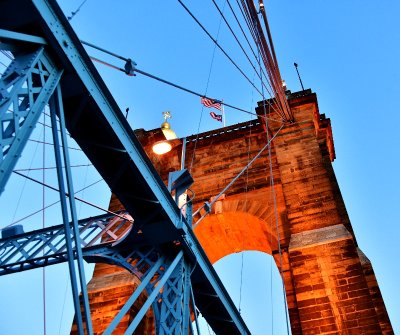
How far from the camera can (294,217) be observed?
1213cm

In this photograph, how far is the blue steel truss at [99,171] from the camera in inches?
159

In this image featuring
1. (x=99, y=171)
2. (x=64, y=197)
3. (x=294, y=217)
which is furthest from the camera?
(x=294, y=217)

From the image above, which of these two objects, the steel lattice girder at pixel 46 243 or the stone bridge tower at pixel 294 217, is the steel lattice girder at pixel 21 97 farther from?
the stone bridge tower at pixel 294 217

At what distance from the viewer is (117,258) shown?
7.00 m

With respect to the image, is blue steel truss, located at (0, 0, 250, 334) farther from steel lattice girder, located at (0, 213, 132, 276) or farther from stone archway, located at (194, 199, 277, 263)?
stone archway, located at (194, 199, 277, 263)

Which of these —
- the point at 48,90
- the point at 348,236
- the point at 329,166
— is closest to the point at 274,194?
the point at 329,166

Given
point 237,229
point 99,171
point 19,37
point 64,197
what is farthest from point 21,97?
point 237,229

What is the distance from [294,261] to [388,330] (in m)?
2.40

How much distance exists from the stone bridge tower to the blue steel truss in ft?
7.61

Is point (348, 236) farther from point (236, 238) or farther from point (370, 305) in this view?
point (236, 238)

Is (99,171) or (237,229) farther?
(237,229)

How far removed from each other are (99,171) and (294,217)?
745cm

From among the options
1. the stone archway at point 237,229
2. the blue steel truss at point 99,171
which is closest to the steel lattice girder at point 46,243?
the blue steel truss at point 99,171

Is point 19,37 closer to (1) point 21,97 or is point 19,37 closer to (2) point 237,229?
(1) point 21,97
